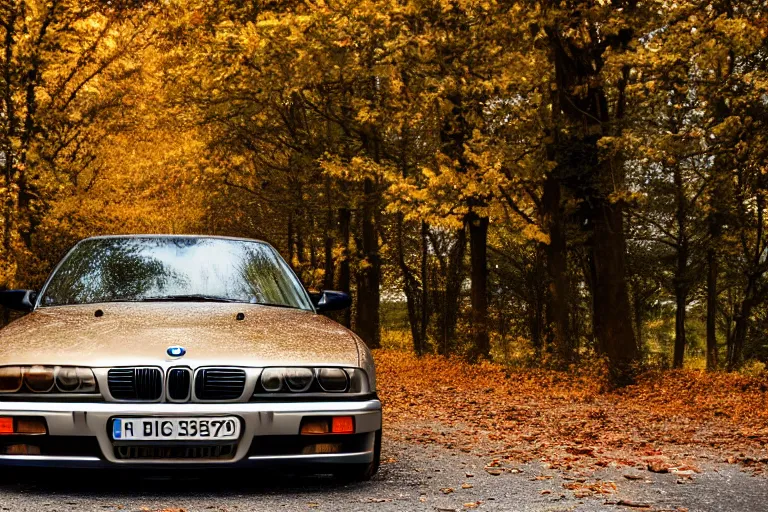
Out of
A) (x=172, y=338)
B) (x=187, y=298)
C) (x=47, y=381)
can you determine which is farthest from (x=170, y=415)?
(x=187, y=298)

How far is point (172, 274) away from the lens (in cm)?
708

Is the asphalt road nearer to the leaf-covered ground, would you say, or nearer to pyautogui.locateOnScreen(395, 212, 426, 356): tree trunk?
the leaf-covered ground

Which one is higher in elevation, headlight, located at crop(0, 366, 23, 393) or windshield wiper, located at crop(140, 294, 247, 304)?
windshield wiper, located at crop(140, 294, 247, 304)

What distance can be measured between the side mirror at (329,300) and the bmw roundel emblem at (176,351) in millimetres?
1733


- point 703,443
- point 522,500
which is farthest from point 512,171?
point 522,500

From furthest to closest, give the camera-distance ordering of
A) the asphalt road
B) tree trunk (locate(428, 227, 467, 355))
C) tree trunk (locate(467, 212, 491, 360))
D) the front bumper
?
1. tree trunk (locate(428, 227, 467, 355))
2. tree trunk (locate(467, 212, 491, 360))
3. the asphalt road
4. the front bumper

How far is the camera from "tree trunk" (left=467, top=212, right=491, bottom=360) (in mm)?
22250

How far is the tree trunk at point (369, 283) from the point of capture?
27.4 meters

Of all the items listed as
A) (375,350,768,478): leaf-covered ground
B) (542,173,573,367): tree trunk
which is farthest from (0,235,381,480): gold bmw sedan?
(542,173,573,367): tree trunk

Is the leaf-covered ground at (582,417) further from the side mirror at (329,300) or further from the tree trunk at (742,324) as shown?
the tree trunk at (742,324)

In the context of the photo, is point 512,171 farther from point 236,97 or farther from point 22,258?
point 22,258

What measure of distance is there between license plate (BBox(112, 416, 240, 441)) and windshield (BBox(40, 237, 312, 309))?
1.50 m

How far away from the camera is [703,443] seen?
9211 mm

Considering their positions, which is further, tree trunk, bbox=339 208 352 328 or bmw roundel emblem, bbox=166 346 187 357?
tree trunk, bbox=339 208 352 328
